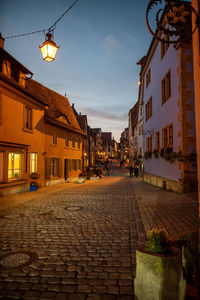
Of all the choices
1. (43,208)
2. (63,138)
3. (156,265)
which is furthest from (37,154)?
(156,265)

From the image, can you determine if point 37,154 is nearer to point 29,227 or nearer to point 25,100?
point 25,100

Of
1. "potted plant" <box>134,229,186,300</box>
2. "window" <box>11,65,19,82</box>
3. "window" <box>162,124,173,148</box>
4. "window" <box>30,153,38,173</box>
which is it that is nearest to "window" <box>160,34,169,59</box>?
"window" <box>162,124,173,148</box>

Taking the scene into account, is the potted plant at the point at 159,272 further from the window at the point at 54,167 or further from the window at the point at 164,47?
the window at the point at 54,167

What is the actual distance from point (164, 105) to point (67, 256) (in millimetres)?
12025

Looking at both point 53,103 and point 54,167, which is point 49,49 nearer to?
point 54,167

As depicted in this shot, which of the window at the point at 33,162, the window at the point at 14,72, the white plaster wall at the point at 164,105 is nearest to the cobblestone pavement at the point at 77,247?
the white plaster wall at the point at 164,105

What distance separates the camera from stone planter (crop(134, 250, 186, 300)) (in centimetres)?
233

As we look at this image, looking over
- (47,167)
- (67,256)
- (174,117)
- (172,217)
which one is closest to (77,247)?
(67,256)

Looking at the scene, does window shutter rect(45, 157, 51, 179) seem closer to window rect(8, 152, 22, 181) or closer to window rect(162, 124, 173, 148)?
window rect(8, 152, 22, 181)

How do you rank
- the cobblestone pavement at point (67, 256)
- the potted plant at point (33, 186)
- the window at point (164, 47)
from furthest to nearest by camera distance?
the potted plant at point (33, 186), the window at point (164, 47), the cobblestone pavement at point (67, 256)

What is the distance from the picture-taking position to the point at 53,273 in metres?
3.45

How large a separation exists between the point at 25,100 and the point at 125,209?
9.90 meters

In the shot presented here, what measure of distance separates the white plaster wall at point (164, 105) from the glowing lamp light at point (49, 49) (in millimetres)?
7139

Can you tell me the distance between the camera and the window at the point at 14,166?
1213 centimetres
